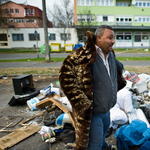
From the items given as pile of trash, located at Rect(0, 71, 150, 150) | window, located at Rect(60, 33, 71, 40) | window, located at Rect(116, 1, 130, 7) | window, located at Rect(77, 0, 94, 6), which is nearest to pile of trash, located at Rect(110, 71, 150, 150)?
pile of trash, located at Rect(0, 71, 150, 150)

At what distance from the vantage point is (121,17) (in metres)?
33.7

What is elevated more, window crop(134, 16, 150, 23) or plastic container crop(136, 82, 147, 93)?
window crop(134, 16, 150, 23)

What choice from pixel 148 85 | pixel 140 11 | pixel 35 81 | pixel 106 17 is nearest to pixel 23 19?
pixel 106 17

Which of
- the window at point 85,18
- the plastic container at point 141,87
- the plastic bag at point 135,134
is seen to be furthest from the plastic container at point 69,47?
the plastic bag at point 135,134

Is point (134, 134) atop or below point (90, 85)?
below

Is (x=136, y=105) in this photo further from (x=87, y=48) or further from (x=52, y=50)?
(x=52, y=50)

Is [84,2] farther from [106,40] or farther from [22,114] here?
[106,40]

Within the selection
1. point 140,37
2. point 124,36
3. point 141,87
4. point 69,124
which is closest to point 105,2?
point 124,36

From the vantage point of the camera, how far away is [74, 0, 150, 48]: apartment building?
32.4 metres

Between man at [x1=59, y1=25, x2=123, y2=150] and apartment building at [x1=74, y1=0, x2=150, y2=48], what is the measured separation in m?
31.1

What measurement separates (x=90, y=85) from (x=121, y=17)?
3631 centimetres

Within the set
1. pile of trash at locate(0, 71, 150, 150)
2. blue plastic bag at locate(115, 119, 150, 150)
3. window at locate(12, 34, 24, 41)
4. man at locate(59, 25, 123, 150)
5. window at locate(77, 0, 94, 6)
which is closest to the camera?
man at locate(59, 25, 123, 150)

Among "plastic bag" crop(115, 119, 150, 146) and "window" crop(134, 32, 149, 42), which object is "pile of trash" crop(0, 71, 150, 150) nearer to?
"plastic bag" crop(115, 119, 150, 146)

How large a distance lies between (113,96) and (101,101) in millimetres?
251
